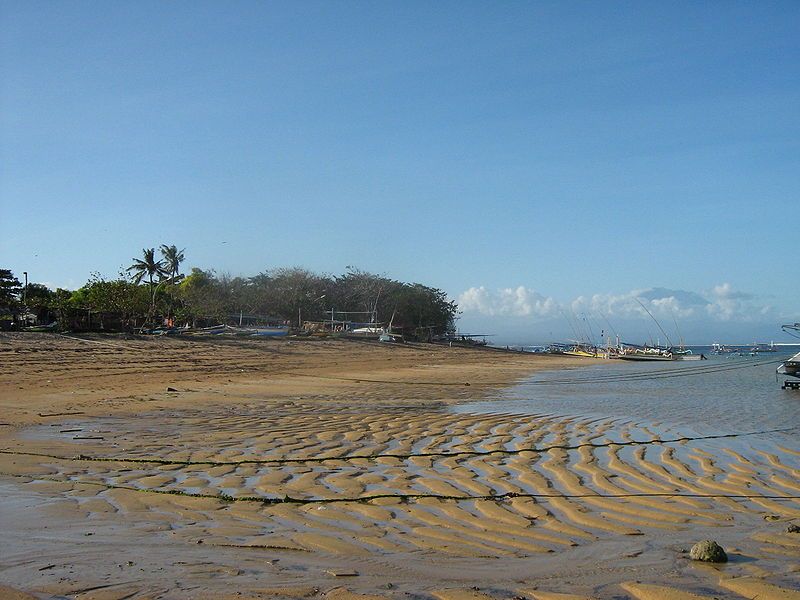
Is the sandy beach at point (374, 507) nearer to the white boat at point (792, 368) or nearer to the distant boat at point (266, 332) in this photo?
the white boat at point (792, 368)

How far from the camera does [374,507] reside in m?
6.46

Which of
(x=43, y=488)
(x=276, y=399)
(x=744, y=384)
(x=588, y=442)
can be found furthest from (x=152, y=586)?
(x=744, y=384)

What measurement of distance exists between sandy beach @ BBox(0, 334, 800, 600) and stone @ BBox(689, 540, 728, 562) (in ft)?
0.23

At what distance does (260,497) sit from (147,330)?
34.2 m

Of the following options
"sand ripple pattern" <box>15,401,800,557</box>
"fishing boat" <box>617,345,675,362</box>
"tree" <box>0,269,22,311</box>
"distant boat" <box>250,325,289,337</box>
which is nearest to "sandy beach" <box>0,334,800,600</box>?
"sand ripple pattern" <box>15,401,800,557</box>

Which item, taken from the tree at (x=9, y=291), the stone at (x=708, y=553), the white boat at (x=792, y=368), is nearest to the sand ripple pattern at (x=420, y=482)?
the stone at (x=708, y=553)

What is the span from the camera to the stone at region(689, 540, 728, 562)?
4898 mm

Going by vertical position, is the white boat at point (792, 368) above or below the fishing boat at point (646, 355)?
above

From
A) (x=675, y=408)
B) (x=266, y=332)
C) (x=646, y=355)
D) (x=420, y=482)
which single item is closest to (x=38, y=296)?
(x=266, y=332)

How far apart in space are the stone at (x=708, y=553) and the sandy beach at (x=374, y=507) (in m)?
0.07

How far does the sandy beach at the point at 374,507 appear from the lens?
4.45 m

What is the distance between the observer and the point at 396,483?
299 inches

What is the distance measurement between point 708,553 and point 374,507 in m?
2.78

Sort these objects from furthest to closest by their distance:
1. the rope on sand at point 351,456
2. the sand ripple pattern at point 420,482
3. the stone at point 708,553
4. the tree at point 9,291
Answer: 1. the tree at point 9,291
2. the rope on sand at point 351,456
3. the sand ripple pattern at point 420,482
4. the stone at point 708,553
